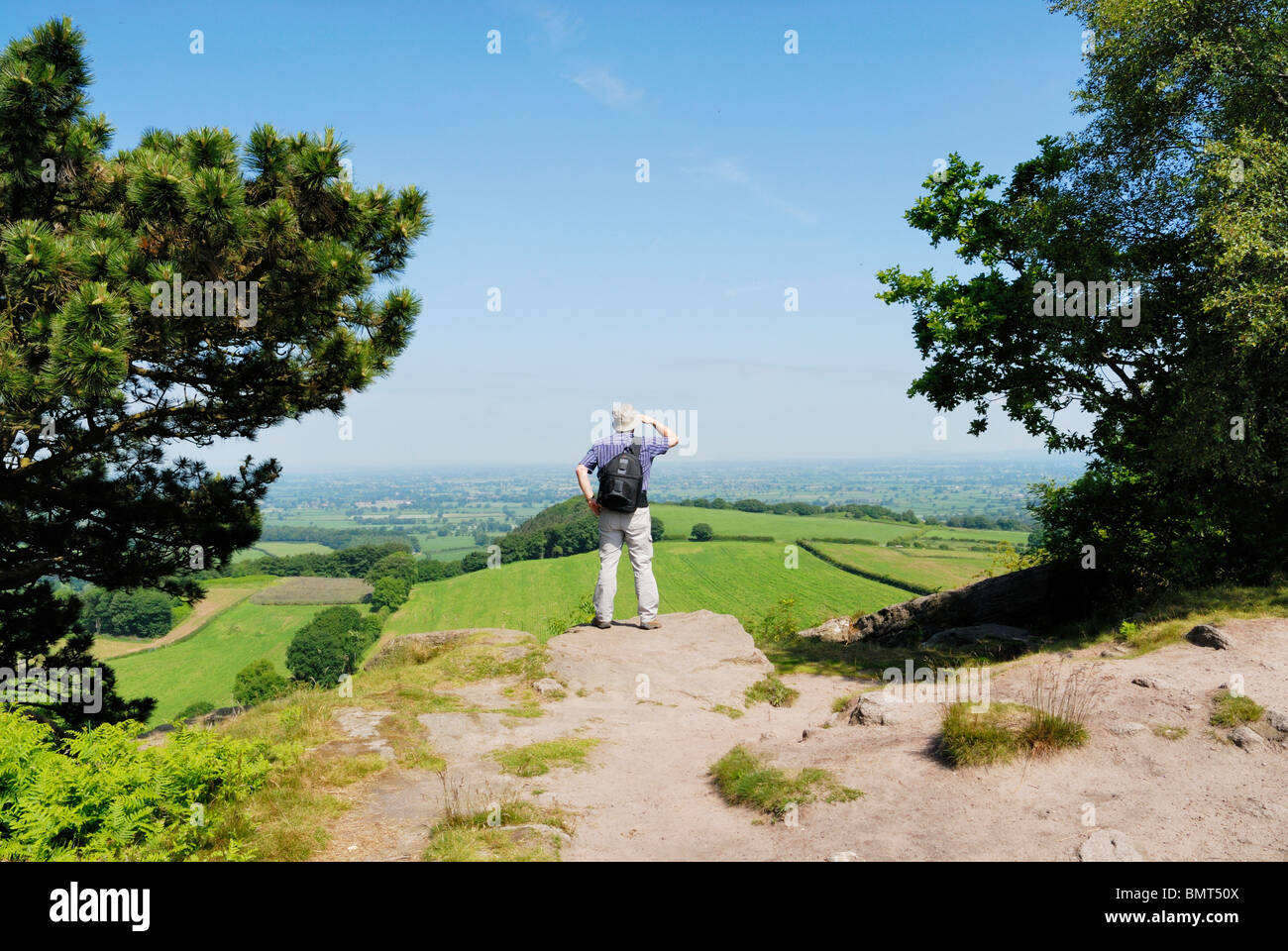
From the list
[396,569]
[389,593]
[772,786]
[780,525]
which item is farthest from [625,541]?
[780,525]

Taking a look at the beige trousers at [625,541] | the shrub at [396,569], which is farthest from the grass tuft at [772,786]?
the shrub at [396,569]

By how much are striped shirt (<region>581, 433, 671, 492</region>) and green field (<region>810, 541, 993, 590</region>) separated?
52.8 metres

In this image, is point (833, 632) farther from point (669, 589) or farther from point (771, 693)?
point (669, 589)

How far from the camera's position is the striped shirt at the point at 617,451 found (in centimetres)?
1059

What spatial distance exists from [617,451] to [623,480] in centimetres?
49

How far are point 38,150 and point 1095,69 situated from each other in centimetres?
1889

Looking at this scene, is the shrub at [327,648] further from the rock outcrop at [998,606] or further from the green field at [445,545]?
the green field at [445,545]

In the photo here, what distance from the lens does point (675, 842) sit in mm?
5348

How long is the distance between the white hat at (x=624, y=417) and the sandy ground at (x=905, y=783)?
4.13 meters

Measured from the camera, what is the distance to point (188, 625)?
2776 inches

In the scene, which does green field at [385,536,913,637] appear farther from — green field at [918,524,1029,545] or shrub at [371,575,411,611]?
green field at [918,524,1029,545]

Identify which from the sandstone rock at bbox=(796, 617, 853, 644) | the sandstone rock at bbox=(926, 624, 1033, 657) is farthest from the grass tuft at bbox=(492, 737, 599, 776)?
the sandstone rock at bbox=(796, 617, 853, 644)

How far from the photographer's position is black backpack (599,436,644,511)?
1039cm
